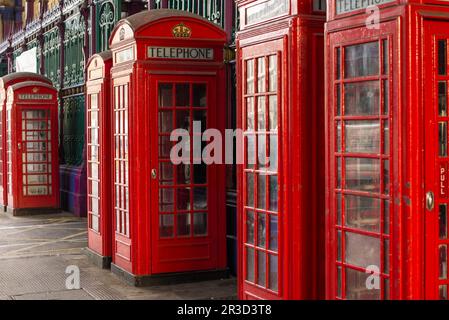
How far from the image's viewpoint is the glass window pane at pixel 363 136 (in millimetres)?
4113

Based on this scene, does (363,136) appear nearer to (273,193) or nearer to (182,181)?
(273,193)

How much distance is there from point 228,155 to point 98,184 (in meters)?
1.78

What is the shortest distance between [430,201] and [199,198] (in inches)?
144

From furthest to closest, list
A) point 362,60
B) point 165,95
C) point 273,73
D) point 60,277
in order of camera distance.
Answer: point 60,277
point 165,95
point 273,73
point 362,60

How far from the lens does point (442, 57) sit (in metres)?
3.96

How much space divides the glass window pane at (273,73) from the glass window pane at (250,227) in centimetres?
96

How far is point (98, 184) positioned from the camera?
27.7 feet

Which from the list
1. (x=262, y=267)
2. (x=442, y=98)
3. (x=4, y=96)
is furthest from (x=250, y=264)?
(x=4, y=96)

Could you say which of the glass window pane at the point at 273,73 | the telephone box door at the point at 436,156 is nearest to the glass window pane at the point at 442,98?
the telephone box door at the point at 436,156

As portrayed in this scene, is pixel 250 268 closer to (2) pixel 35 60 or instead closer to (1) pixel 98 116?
(1) pixel 98 116

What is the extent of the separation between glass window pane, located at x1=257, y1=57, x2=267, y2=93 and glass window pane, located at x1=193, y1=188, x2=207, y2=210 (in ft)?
7.56

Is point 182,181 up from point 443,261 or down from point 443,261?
up

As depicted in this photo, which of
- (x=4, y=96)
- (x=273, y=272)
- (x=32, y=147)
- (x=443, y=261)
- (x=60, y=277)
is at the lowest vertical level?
(x=60, y=277)

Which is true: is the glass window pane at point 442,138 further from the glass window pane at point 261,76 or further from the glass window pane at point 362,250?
the glass window pane at point 261,76
